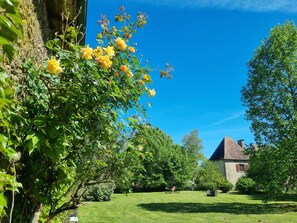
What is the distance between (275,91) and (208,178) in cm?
2494

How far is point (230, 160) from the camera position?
51.1 metres

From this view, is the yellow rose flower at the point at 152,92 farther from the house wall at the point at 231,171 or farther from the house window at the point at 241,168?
the house window at the point at 241,168

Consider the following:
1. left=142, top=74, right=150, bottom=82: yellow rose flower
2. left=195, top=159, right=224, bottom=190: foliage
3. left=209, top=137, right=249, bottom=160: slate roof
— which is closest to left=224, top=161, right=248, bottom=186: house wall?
left=209, top=137, right=249, bottom=160: slate roof

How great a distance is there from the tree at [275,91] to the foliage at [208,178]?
72.9 ft

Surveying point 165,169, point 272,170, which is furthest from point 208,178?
point 272,170

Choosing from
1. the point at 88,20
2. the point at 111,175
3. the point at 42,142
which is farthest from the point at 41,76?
the point at 88,20

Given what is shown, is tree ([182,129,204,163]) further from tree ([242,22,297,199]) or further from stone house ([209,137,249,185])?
tree ([242,22,297,199])

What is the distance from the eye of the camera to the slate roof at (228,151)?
51.5 metres

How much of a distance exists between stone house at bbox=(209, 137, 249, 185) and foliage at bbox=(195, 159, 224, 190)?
23.3ft

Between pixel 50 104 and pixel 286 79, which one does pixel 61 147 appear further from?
pixel 286 79

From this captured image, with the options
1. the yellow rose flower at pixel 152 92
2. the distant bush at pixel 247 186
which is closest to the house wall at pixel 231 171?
the distant bush at pixel 247 186

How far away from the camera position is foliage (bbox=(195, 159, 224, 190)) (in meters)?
41.1

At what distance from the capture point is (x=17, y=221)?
9.36 feet

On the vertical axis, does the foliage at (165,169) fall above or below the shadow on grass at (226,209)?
above
